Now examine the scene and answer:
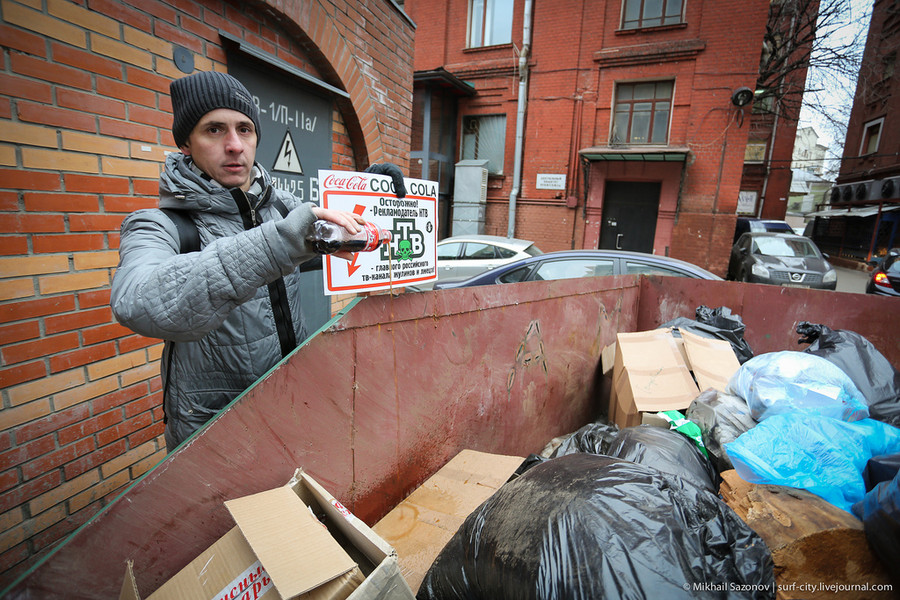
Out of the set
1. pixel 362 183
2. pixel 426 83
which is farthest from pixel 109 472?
pixel 426 83

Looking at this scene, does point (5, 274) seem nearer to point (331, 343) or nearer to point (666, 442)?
point (331, 343)

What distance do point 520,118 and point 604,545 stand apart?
40.6ft

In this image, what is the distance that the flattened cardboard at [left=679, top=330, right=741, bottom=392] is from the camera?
107 inches

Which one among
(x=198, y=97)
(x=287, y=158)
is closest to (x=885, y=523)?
(x=198, y=97)

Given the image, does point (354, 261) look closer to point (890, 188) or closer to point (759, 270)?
point (759, 270)

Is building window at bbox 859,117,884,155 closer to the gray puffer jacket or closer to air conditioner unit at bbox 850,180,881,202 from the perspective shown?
air conditioner unit at bbox 850,180,881,202

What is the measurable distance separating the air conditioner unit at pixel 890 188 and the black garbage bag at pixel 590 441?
1933 centimetres

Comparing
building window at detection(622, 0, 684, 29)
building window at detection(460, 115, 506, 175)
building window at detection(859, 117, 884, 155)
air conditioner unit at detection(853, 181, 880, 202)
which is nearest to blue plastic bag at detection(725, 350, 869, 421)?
building window at detection(460, 115, 506, 175)

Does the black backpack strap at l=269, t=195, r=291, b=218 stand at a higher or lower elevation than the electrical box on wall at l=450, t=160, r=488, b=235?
lower

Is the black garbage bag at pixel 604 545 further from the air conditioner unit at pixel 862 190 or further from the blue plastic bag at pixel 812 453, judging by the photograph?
the air conditioner unit at pixel 862 190

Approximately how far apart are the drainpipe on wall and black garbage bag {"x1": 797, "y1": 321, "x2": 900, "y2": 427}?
381 inches

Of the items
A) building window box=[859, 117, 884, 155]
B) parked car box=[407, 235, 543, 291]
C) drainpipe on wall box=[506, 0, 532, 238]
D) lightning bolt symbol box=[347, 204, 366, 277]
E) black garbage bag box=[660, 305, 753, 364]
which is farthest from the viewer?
building window box=[859, 117, 884, 155]

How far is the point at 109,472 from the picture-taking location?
208cm

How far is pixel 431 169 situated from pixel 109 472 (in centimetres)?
1181
